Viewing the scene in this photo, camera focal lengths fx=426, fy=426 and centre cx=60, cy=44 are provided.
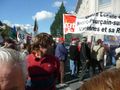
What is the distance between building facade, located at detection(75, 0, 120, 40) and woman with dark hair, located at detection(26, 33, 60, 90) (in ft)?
132

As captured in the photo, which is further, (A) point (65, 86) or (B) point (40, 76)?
(A) point (65, 86)

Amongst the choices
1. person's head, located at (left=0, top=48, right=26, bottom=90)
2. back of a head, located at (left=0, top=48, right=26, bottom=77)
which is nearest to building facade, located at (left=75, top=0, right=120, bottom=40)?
back of a head, located at (left=0, top=48, right=26, bottom=77)

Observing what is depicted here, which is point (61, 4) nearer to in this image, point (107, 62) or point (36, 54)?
point (107, 62)

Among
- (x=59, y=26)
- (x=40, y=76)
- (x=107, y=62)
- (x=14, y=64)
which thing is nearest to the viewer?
→ (x=14, y=64)

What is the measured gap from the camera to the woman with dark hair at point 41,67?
222 inches

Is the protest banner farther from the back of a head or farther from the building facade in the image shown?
the building facade

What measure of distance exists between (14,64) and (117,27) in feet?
38.3

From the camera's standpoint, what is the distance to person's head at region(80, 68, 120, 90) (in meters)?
1.74

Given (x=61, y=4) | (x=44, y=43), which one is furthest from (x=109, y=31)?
(x=61, y=4)

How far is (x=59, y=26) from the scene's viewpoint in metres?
106

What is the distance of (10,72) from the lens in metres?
2.27

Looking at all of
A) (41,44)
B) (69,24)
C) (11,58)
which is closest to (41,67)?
(41,44)

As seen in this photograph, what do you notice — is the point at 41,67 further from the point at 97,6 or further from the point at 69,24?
the point at 97,6

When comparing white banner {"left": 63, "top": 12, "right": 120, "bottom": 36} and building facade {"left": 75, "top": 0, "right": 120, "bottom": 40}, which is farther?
building facade {"left": 75, "top": 0, "right": 120, "bottom": 40}
